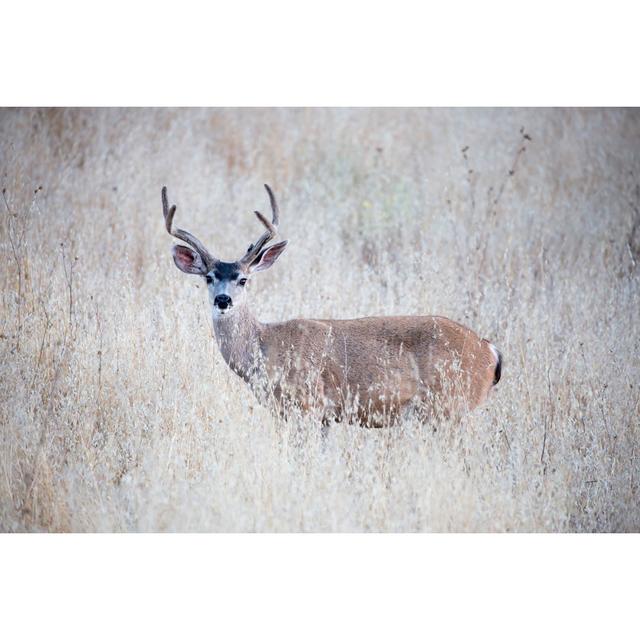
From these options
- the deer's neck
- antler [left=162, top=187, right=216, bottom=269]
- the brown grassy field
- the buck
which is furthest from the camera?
the deer's neck

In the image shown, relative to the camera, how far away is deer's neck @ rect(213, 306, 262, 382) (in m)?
6.58

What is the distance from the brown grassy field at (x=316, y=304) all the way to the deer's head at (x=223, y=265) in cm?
73

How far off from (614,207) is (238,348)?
507 cm

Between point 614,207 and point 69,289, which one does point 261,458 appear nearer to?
point 69,289

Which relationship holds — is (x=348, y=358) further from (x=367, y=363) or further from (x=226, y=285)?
(x=226, y=285)

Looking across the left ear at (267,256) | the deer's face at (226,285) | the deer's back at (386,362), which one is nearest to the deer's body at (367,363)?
the deer's back at (386,362)

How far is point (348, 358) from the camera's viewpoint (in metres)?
6.51

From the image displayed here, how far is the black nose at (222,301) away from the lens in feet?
20.9

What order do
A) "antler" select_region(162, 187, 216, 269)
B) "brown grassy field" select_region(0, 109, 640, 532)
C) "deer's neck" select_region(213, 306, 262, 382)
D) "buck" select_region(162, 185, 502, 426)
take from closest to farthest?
"brown grassy field" select_region(0, 109, 640, 532) < "buck" select_region(162, 185, 502, 426) < "antler" select_region(162, 187, 216, 269) < "deer's neck" select_region(213, 306, 262, 382)

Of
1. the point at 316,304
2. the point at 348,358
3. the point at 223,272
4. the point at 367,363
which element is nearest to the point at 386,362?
the point at 367,363

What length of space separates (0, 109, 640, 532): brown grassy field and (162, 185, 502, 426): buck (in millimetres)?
219

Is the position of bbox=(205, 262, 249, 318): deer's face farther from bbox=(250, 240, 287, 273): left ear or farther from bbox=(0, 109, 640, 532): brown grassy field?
bbox=(0, 109, 640, 532): brown grassy field

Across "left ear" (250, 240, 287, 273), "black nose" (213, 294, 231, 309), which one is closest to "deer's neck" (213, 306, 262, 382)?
"black nose" (213, 294, 231, 309)

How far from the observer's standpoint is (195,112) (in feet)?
35.3
